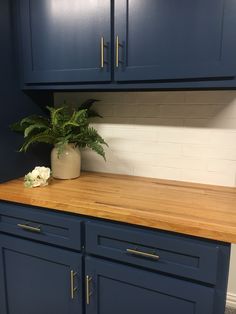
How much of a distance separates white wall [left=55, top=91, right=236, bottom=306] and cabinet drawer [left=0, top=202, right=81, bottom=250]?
0.67 meters

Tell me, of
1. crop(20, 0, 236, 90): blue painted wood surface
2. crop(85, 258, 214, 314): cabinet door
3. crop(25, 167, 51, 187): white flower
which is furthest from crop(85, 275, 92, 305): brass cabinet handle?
crop(20, 0, 236, 90): blue painted wood surface

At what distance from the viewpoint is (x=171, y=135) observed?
1684 mm

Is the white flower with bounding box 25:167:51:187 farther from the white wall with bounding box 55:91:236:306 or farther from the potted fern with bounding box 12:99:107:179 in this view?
the white wall with bounding box 55:91:236:306

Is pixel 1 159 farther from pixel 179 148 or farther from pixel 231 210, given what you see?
pixel 231 210

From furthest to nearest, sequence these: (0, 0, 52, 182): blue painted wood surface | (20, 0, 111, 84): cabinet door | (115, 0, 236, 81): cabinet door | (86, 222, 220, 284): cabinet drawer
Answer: (0, 0, 52, 182): blue painted wood surface
(20, 0, 111, 84): cabinet door
(115, 0, 236, 81): cabinet door
(86, 222, 220, 284): cabinet drawer

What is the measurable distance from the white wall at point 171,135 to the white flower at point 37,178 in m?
0.46

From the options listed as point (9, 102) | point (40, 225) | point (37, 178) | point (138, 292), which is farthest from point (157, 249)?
point (9, 102)

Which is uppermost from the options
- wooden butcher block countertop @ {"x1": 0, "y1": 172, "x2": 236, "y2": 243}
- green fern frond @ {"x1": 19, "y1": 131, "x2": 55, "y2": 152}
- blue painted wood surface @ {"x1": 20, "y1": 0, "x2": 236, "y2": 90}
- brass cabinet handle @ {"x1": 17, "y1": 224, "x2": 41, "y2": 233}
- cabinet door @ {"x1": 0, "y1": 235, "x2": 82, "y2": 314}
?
blue painted wood surface @ {"x1": 20, "y1": 0, "x2": 236, "y2": 90}

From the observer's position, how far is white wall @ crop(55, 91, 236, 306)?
1.57 m

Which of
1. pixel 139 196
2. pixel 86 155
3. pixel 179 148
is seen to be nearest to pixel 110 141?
pixel 86 155

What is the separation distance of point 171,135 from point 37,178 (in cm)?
83

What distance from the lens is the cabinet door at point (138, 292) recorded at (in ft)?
3.55

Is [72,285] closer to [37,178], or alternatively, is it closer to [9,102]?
[37,178]

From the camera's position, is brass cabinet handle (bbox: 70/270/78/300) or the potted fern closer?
brass cabinet handle (bbox: 70/270/78/300)
